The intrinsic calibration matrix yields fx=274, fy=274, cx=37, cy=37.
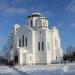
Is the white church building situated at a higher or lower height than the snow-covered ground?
higher

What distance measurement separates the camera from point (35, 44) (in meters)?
64.6

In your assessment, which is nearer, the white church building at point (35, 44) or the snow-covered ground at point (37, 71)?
the snow-covered ground at point (37, 71)

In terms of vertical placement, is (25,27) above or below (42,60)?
above

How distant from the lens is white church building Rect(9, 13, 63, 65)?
63438 millimetres

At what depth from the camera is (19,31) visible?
2667 inches

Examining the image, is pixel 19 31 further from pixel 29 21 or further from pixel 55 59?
pixel 55 59

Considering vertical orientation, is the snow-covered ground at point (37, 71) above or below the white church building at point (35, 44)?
below

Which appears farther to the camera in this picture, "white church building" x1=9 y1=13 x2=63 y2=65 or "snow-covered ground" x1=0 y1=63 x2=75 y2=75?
"white church building" x1=9 y1=13 x2=63 y2=65

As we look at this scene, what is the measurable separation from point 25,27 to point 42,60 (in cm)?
917

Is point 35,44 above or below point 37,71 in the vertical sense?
above

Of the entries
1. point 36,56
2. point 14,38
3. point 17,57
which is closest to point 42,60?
point 36,56

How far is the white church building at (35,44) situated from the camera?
6344 cm

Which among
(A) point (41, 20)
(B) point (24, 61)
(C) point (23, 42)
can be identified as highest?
(A) point (41, 20)

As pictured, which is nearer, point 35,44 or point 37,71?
point 37,71
